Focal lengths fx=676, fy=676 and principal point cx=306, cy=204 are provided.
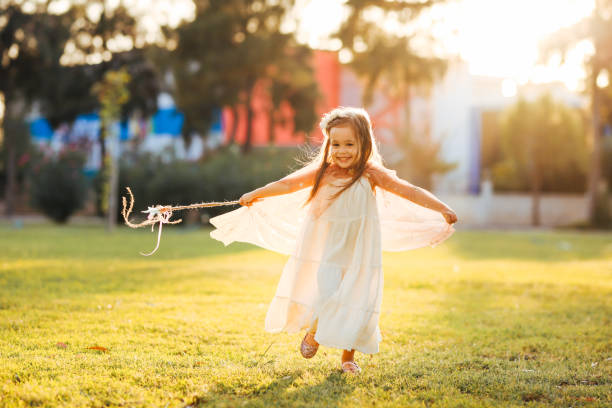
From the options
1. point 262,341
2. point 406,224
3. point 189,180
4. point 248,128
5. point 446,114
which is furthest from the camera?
point 446,114

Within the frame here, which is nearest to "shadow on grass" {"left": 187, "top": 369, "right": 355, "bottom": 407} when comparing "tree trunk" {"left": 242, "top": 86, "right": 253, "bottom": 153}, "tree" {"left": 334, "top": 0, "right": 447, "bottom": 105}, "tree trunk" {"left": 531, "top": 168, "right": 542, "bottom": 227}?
"tree" {"left": 334, "top": 0, "right": 447, "bottom": 105}

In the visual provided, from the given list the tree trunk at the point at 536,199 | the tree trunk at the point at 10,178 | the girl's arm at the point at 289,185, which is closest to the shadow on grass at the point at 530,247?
the tree trunk at the point at 536,199

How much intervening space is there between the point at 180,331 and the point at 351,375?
66.6 inches

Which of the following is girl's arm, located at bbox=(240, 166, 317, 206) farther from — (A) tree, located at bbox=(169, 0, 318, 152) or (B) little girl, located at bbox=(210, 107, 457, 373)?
(A) tree, located at bbox=(169, 0, 318, 152)

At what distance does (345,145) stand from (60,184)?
1894cm

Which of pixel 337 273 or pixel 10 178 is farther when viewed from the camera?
pixel 10 178

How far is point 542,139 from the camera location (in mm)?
28500

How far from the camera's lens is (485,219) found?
89.4 ft

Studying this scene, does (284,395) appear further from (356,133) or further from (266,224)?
(356,133)

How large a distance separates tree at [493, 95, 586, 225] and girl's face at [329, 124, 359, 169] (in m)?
25.1

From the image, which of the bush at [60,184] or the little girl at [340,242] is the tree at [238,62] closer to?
the bush at [60,184]

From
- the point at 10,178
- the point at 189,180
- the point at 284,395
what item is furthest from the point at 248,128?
the point at 284,395

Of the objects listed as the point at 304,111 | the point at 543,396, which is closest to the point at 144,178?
the point at 304,111

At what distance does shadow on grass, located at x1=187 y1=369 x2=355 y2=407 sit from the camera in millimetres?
3430
